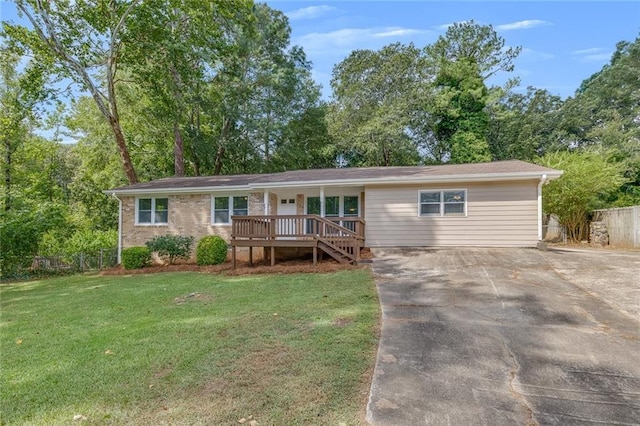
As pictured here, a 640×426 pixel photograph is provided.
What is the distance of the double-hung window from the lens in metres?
12.8

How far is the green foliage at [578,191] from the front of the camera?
47.2ft

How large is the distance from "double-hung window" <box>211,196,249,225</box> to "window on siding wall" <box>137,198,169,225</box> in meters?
2.01

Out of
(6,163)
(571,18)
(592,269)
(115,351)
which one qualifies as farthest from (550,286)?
(6,163)

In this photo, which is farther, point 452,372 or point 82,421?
point 452,372

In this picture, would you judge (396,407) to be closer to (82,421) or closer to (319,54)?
(82,421)

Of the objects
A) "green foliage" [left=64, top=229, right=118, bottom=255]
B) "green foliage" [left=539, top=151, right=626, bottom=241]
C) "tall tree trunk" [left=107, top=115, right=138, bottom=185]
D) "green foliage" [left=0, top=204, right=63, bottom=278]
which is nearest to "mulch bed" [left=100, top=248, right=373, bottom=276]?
"green foliage" [left=0, top=204, right=63, bottom=278]

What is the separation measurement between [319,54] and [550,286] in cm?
2090

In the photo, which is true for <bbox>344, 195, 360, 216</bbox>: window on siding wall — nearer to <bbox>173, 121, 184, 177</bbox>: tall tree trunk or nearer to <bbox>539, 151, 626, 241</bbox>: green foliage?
<bbox>539, 151, 626, 241</bbox>: green foliage

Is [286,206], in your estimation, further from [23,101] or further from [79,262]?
[23,101]

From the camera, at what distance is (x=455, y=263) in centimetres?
846

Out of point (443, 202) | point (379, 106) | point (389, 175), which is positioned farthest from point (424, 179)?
point (379, 106)

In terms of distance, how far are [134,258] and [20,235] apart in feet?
13.4

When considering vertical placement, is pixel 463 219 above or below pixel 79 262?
above

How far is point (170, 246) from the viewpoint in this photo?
11.8 metres
